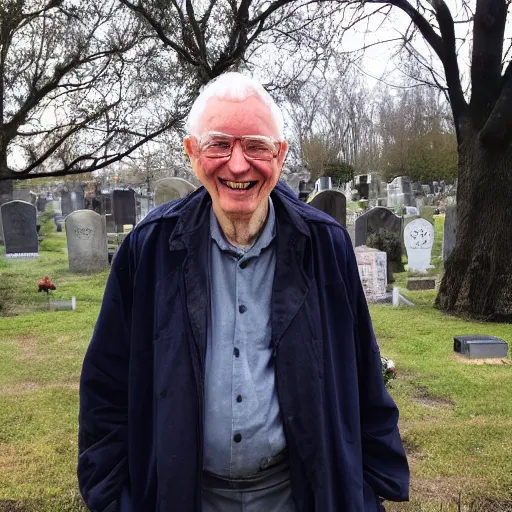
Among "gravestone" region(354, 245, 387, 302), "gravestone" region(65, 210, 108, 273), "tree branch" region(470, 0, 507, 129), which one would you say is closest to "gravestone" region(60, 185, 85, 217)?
"gravestone" region(65, 210, 108, 273)

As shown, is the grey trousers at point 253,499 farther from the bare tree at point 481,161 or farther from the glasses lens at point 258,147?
the bare tree at point 481,161

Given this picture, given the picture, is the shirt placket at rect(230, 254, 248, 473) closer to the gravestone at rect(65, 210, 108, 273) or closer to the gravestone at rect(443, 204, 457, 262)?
the gravestone at rect(443, 204, 457, 262)

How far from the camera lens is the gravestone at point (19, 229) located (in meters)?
13.0

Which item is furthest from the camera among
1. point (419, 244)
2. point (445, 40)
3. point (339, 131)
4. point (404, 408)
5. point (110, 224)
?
point (339, 131)

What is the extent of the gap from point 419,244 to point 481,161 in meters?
3.32

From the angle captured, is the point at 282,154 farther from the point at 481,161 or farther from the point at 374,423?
the point at 481,161

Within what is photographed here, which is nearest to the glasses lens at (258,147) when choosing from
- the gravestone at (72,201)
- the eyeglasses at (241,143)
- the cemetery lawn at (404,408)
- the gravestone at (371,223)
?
the eyeglasses at (241,143)

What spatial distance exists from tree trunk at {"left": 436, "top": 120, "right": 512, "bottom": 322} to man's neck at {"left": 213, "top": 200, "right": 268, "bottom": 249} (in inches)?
300

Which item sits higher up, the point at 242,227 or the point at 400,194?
the point at 242,227

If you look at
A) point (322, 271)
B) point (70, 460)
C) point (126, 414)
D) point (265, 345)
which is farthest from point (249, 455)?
point (70, 460)

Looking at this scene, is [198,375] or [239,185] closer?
[198,375]

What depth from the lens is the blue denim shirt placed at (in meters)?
1.52

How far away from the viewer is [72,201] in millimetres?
20641

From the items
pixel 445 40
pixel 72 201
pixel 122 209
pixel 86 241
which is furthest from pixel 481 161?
pixel 72 201
